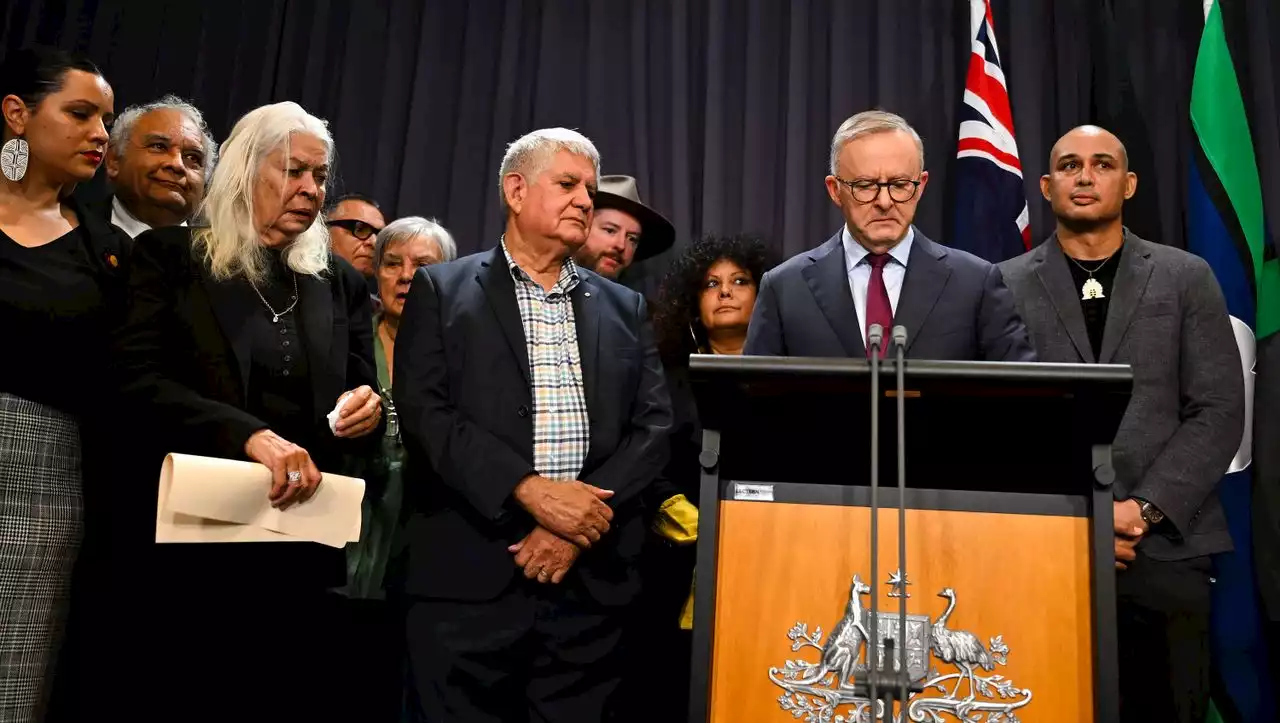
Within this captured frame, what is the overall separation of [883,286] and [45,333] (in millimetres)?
1775

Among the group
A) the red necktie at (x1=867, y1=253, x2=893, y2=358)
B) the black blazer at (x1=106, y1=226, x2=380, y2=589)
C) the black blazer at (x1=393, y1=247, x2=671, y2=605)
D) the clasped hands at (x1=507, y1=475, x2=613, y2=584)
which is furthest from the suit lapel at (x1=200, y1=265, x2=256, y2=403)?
the red necktie at (x1=867, y1=253, x2=893, y2=358)

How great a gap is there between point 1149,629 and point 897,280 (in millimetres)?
1168

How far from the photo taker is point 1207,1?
3.82 metres

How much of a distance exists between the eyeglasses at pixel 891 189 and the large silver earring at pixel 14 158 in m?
1.84

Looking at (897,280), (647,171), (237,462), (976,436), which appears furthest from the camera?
(647,171)

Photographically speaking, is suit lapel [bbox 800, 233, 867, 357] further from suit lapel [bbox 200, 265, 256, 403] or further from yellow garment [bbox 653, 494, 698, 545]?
suit lapel [bbox 200, 265, 256, 403]

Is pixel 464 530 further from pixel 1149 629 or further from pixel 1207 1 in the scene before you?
pixel 1207 1

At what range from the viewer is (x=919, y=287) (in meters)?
2.25

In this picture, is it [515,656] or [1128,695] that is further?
[1128,695]

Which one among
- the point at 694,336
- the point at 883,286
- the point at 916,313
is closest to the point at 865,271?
the point at 883,286

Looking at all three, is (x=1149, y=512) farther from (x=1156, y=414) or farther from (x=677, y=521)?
(x=677, y=521)

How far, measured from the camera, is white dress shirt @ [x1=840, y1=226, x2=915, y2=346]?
231 centimetres

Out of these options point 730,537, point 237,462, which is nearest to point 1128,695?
point 730,537

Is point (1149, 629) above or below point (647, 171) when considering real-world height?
below
